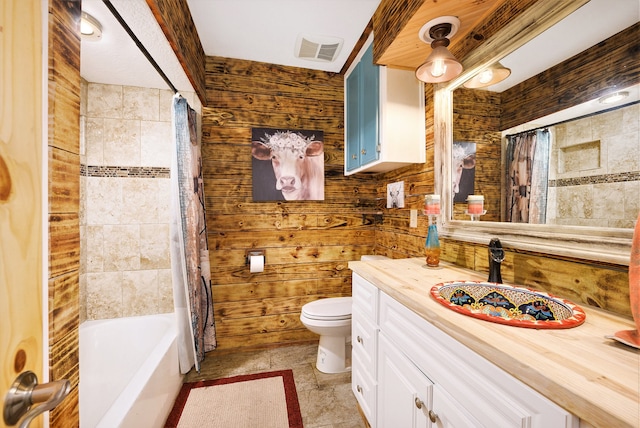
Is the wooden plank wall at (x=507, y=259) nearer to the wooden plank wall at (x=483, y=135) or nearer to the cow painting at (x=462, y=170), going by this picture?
the wooden plank wall at (x=483, y=135)

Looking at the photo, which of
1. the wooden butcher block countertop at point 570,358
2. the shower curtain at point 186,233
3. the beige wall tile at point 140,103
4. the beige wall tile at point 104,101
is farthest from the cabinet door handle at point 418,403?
the beige wall tile at point 104,101

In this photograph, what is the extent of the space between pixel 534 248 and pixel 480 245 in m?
0.31

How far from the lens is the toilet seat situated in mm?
1865

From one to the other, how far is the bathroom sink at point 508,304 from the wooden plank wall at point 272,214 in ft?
4.85

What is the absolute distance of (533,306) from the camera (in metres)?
0.90

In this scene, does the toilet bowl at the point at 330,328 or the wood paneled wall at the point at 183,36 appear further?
the toilet bowl at the point at 330,328

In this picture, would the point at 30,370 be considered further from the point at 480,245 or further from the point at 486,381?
the point at 480,245

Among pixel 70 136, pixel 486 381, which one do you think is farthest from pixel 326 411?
pixel 70 136

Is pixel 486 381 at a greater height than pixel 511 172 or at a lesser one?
lesser

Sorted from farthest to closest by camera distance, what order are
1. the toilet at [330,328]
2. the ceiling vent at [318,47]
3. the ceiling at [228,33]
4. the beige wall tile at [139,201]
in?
1. the beige wall tile at [139,201]
2. the ceiling vent at [318,47]
3. the toilet at [330,328]
4. the ceiling at [228,33]

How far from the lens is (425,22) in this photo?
1.27 m

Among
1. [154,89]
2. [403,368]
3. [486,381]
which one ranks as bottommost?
[403,368]

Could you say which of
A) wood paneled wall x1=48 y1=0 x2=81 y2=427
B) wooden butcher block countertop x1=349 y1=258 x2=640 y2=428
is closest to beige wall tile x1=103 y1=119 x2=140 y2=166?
wood paneled wall x1=48 y1=0 x2=81 y2=427

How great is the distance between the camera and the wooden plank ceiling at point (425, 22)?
1148 millimetres
